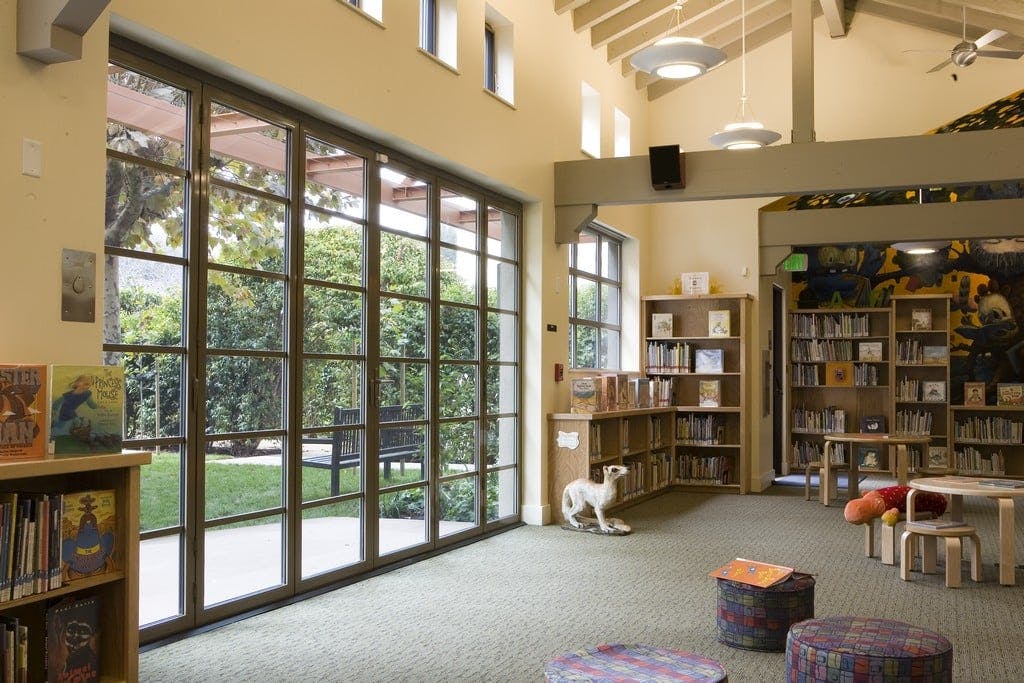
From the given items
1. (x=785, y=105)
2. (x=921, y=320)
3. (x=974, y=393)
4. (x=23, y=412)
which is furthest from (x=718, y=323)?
(x=23, y=412)

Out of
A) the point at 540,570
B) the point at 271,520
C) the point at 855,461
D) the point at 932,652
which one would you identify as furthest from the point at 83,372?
the point at 855,461

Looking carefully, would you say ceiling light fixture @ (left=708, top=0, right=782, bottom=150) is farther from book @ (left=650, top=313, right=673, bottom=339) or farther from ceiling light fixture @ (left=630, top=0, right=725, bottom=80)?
book @ (left=650, top=313, right=673, bottom=339)

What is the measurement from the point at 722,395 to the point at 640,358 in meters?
1.01

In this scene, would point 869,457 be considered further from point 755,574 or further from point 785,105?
point 755,574

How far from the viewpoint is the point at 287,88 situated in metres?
5.07

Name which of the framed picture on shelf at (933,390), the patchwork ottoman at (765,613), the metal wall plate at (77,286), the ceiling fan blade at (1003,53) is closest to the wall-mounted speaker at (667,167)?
the ceiling fan blade at (1003,53)

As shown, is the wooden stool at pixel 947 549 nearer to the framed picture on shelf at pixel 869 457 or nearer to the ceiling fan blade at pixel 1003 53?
the ceiling fan blade at pixel 1003 53

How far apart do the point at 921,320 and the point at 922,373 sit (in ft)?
2.38

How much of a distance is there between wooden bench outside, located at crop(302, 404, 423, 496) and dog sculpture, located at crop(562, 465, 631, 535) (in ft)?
5.16

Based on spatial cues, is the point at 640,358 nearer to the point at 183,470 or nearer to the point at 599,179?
the point at 599,179

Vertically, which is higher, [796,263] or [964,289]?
[796,263]

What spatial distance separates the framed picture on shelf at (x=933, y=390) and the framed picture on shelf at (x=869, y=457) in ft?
3.20

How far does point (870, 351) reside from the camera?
1263cm

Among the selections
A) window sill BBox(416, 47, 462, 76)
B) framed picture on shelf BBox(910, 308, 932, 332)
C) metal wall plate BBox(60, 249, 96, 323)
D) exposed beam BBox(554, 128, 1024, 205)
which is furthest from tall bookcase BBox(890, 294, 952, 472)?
metal wall plate BBox(60, 249, 96, 323)
